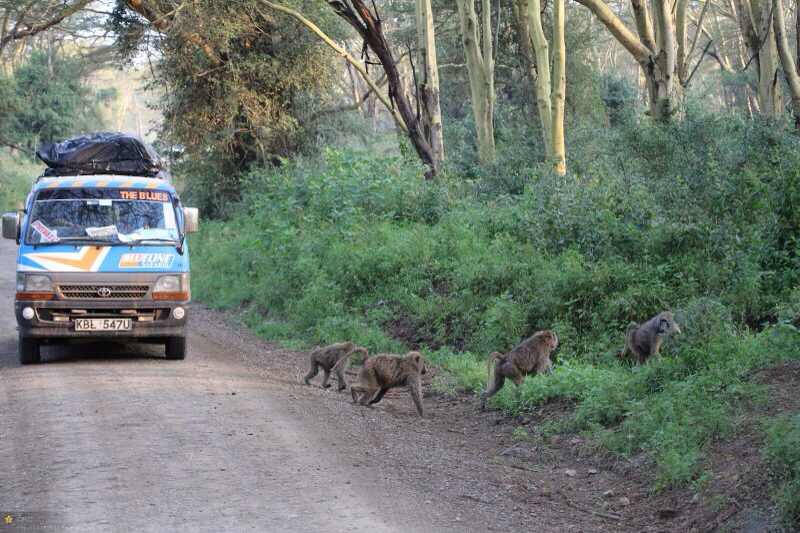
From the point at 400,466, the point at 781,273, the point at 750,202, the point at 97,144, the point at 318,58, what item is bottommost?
the point at 400,466

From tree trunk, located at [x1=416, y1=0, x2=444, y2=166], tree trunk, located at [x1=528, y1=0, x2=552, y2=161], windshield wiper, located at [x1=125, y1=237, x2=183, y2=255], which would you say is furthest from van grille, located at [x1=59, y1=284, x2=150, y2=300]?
tree trunk, located at [x1=416, y1=0, x2=444, y2=166]

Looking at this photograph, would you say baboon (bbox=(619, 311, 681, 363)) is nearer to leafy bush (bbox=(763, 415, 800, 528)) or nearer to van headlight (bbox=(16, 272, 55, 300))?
leafy bush (bbox=(763, 415, 800, 528))

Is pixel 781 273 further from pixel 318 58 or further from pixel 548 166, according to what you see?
pixel 318 58

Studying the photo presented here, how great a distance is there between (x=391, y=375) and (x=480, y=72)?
1294cm

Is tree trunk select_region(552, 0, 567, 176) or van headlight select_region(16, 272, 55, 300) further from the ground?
tree trunk select_region(552, 0, 567, 176)

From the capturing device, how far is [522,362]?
10.7m

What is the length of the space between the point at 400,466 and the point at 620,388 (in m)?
2.60

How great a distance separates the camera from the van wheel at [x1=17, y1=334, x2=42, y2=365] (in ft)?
39.9

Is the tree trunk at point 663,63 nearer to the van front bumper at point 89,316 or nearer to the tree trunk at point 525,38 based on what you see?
the tree trunk at point 525,38

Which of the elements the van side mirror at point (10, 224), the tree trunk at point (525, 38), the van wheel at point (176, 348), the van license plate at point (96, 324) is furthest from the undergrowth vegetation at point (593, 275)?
the tree trunk at point (525, 38)

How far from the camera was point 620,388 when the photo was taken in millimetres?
9539

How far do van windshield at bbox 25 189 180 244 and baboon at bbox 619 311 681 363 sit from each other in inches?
231

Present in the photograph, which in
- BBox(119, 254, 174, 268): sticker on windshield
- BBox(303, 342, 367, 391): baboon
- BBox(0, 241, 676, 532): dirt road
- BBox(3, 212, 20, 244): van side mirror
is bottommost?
BBox(0, 241, 676, 532): dirt road

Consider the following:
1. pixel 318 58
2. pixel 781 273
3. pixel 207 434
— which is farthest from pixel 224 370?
pixel 318 58
